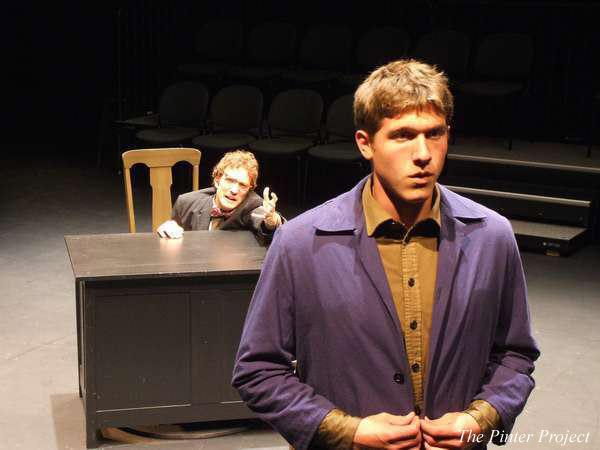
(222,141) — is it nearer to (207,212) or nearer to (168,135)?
(168,135)

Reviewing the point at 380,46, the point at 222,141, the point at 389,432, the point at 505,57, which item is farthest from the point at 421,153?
the point at 380,46

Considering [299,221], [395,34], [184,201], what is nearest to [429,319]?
[299,221]

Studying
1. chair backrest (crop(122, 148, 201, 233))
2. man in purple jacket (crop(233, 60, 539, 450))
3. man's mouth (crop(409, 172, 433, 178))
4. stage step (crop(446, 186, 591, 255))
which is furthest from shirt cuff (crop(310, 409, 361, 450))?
stage step (crop(446, 186, 591, 255))

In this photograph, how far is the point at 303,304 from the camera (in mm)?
2014

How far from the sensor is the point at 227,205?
189 inches

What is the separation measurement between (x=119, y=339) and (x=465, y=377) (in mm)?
2471

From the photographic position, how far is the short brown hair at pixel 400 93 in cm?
191

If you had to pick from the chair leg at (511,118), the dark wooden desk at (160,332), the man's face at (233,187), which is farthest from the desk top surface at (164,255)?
the chair leg at (511,118)

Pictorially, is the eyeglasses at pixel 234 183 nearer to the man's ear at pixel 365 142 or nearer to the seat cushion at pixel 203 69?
the man's ear at pixel 365 142

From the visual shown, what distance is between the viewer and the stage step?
7203 mm

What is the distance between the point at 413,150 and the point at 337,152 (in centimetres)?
598

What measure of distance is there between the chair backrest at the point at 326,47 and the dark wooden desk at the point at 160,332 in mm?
4902

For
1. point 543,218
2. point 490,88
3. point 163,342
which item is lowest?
point 543,218

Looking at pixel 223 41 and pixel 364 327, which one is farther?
pixel 223 41
